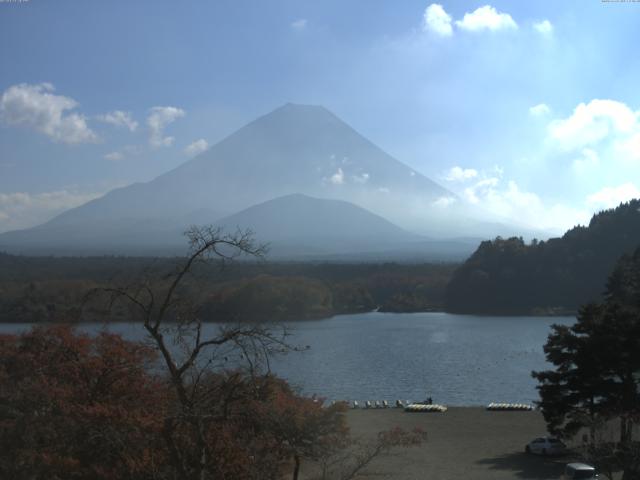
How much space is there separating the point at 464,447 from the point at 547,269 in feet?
83.9

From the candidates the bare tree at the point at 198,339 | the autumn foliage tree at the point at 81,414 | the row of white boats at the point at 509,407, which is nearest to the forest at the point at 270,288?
the row of white boats at the point at 509,407

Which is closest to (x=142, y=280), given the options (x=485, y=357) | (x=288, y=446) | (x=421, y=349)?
(x=288, y=446)

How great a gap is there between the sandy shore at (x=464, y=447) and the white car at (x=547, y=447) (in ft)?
0.31

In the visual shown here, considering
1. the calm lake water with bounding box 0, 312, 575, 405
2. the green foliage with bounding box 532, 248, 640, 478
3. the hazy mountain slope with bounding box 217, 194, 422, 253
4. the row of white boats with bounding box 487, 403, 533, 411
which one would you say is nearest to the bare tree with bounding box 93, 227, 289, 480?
the calm lake water with bounding box 0, 312, 575, 405

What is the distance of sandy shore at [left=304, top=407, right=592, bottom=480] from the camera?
692cm

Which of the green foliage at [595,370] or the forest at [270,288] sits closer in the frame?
the green foliage at [595,370]

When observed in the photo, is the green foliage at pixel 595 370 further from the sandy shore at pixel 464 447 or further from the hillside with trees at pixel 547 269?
the hillside with trees at pixel 547 269

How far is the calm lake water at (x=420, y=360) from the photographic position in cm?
1353

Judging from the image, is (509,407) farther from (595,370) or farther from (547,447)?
(595,370)

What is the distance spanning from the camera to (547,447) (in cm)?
768

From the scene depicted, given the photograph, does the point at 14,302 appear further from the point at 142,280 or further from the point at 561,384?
the point at 142,280

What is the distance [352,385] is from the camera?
47.2 feet

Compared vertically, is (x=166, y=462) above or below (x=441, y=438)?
above

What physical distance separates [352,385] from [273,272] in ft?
70.6
